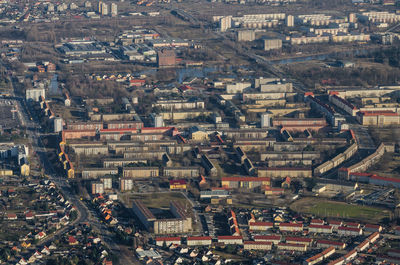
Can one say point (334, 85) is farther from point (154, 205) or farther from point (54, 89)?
point (154, 205)

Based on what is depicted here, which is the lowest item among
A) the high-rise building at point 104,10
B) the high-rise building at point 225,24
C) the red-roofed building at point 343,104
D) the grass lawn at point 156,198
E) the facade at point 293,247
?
the facade at point 293,247

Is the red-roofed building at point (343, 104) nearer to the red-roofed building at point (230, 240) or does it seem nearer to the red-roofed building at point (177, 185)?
the red-roofed building at point (177, 185)

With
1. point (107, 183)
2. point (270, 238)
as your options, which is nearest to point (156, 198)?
point (107, 183)

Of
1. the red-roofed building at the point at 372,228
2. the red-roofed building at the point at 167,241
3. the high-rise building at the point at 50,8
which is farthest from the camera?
the high-rise building at the point at 50,8

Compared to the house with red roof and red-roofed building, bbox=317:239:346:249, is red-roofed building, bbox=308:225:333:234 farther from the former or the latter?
the house with red roof

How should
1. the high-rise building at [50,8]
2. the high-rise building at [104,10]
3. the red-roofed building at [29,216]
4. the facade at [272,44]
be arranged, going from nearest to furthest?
the red-roofed building at [29,216] → the facade at [272,44] → the high-rise building at [104,10] → the high-rise building at [50,8]

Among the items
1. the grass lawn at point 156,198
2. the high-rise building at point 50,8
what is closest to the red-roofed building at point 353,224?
the grass lawn at point 156,198

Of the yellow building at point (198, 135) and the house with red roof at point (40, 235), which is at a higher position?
the yellow building at point (198, 135)
